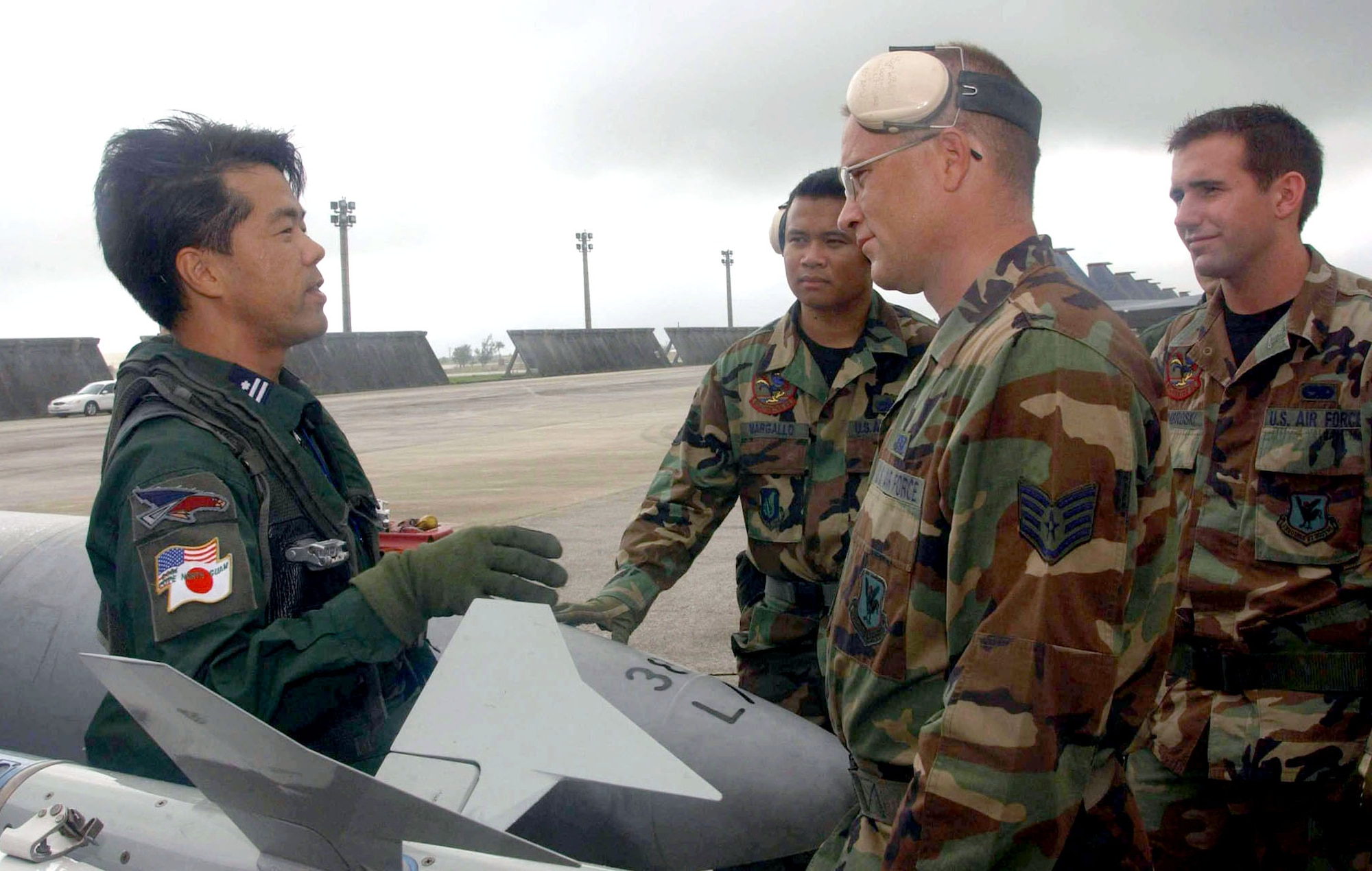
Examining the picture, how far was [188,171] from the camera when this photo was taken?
2.28 m

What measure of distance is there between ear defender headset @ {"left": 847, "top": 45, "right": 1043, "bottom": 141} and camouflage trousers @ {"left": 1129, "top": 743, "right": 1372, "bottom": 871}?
1.79m

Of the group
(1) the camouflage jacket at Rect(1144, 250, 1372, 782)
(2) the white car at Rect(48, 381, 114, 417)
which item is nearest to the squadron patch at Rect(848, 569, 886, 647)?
(1) the camouflage jacket at Rect(1144, 250, 1372, 782)

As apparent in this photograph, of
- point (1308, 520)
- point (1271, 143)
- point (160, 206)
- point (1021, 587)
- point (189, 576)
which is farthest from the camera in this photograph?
point (1271, 143)

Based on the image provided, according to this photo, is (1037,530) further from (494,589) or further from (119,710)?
(119,710)

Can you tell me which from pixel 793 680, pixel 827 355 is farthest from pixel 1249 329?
pixel 793 680

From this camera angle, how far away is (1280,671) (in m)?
2.50

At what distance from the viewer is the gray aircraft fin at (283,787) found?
1401mm

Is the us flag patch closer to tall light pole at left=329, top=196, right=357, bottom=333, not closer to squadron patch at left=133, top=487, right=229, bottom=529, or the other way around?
squadron patch at left=133, top=487, right=229, bottom=529

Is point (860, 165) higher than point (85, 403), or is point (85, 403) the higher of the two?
point (860, 165)

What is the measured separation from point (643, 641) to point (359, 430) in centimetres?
1255

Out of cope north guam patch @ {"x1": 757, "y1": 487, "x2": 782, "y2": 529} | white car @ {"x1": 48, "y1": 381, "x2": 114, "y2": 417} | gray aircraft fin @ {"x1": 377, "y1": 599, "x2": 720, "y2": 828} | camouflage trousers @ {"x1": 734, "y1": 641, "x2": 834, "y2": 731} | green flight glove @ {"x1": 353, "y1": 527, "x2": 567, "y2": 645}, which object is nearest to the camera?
gray aircraft fin @ {"x1": 377, "y1": 599, "x2": 720, "y2": 828}

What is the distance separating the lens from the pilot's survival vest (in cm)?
206

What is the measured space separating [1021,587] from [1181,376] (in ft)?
6.06

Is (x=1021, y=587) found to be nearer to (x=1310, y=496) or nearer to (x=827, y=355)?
(x=1310, y=496)
